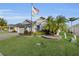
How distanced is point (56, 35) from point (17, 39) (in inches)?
19.6

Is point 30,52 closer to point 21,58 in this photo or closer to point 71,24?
point 21,58

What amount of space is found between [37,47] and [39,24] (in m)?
0.29

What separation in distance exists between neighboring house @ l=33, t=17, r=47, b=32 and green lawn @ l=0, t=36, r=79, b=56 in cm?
13

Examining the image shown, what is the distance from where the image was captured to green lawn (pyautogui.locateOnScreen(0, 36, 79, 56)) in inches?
195

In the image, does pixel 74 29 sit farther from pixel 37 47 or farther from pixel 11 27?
pixel 11 27

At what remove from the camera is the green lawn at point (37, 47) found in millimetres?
4949

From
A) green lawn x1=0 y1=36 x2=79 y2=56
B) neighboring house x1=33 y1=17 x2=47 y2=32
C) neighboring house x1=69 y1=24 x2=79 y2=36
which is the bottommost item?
green lawn x1=0 y1=36 x2=79 y2=56

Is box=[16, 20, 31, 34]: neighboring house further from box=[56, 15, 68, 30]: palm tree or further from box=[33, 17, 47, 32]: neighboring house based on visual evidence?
box=[56, 15, 68, 30]: palm tree

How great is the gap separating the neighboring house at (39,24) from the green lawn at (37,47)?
0.13m

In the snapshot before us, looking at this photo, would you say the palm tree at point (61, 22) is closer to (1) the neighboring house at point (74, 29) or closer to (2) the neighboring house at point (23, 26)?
(1) the neighboring house at point (74, 29)

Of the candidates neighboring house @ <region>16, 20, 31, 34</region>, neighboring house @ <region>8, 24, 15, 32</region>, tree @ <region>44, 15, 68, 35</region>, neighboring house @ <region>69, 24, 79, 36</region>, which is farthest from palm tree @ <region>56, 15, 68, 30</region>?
neighboring house @ <region>8, 24, 15, 32</region>

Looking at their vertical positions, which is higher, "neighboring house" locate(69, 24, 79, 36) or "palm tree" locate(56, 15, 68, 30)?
"palm tree" locate(56, 15, 68, 30)

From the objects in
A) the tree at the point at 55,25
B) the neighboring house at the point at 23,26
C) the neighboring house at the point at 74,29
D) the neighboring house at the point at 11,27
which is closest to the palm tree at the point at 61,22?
Answer: the tree at the point at 55,25

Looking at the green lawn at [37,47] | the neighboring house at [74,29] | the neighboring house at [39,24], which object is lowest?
the green lawn at [37,47]
